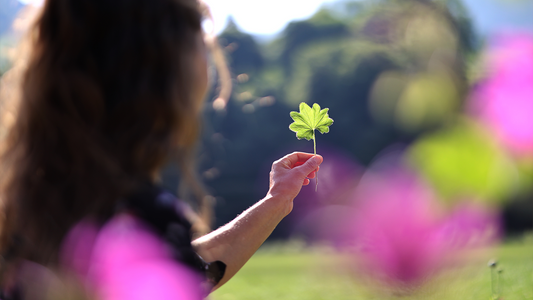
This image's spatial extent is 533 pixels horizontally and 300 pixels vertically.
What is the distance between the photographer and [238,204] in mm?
18141

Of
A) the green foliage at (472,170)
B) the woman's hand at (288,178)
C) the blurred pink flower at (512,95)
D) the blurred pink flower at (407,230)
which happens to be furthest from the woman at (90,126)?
the blurred pink flower at (512,95)

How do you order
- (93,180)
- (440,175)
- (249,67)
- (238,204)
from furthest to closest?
(249,67) → (238,204) → (440,175) → (93,180)

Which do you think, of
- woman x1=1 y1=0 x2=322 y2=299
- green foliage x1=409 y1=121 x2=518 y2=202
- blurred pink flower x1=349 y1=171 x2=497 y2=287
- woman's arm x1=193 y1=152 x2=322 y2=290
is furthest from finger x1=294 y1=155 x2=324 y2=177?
green foliage x1=409 y1=121 x2=518 y2=202

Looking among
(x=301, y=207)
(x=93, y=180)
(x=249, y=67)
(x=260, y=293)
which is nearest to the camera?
(x=93, y=180)

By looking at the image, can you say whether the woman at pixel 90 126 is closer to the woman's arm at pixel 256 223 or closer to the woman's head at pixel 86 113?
the woman's head at pixel 86 113

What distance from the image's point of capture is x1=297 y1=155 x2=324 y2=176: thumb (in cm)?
165

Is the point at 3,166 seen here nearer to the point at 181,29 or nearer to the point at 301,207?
the point at 181,29

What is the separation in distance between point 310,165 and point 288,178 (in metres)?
0.10

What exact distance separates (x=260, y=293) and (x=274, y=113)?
14.9 m

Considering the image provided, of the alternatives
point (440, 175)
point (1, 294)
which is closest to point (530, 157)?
point (440, 175)

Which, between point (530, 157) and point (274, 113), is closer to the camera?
point (530, 157)

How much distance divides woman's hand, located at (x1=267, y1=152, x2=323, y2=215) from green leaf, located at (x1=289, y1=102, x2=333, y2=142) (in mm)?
206

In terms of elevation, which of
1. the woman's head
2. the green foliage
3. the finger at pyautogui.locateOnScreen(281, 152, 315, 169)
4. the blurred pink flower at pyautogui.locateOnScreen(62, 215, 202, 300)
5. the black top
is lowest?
the blurred pink flower at pyautogui.locateOnScreen(62, 215, 202, 300)

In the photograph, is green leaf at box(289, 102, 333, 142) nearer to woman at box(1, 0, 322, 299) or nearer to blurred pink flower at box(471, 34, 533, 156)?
woman at box(1, 0, 322, 299)
